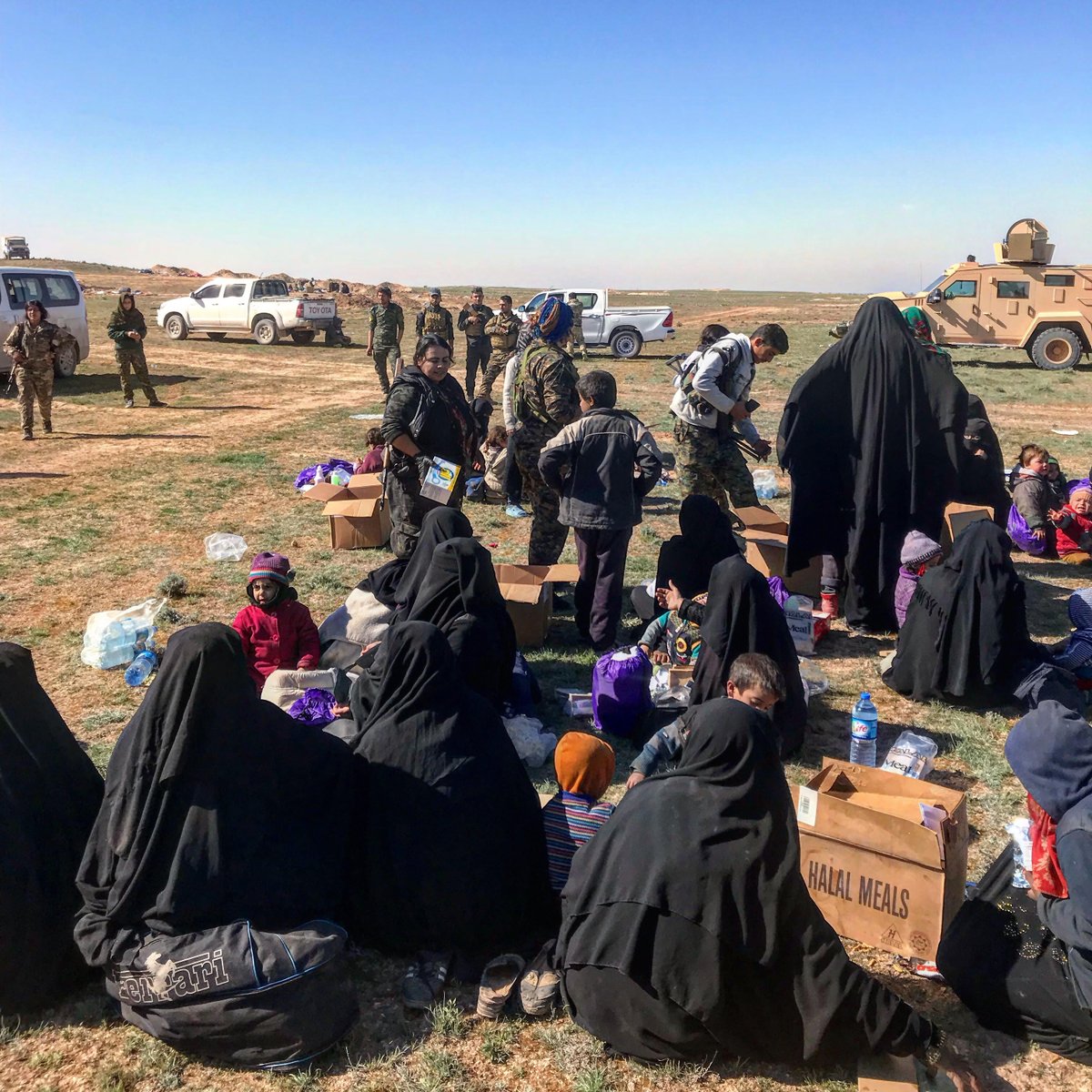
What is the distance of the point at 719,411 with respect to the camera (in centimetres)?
662

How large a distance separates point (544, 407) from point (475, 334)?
758 cm

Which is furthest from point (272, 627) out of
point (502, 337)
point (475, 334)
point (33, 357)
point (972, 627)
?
point (475, 334)

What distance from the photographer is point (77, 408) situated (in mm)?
15125

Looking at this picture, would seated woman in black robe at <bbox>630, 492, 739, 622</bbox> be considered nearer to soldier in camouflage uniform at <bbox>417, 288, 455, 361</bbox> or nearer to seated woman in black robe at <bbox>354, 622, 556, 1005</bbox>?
seated woman in black robe at <bbox>354, 622, 556, 1005</bbox>

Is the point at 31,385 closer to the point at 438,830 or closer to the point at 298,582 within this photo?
the point at 298,582

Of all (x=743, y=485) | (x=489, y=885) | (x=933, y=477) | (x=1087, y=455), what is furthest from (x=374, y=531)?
(x=1087, y=455)

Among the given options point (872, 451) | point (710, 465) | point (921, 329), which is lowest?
point (710, 465)

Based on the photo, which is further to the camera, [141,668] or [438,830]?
[141,668]

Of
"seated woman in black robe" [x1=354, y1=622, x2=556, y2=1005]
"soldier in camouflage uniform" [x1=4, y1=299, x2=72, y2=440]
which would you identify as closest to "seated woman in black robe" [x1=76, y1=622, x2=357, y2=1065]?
"seated woman in black robe" [x1=354, y1=622, x2=556, y2=1005]

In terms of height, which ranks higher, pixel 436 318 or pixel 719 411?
pixel 436 318

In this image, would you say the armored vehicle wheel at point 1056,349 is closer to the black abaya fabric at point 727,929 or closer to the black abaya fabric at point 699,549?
the black abaya fabric at point 699,549

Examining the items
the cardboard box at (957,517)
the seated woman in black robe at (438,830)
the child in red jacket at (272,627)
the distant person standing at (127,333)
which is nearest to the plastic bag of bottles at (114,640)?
the child in red jacket at (272,627)

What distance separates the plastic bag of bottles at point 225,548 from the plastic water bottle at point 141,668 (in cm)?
224

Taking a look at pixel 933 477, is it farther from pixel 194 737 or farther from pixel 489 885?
pixel 194 737
